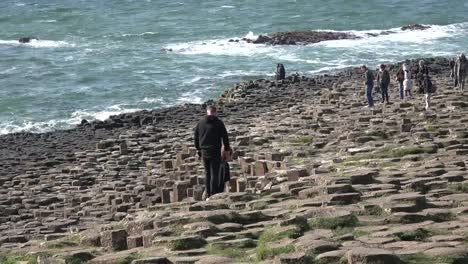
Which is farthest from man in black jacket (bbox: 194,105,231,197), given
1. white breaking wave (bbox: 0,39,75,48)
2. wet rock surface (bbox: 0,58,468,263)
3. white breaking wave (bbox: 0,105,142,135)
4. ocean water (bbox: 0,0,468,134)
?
white breaking wave (bbox: 0,39,75,48)

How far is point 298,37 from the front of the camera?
232 ft

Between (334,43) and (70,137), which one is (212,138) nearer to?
(70,137)

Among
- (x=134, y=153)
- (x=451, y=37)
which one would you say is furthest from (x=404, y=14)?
(x=134, y=153)

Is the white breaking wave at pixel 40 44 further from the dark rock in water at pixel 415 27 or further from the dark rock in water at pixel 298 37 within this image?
the dark rock in water at pixel 415 27

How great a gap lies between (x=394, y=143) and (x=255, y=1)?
3162 inches

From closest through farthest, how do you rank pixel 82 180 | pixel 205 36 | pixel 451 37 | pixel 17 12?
pixel 82 180 < pixel 451 37 < pixel 205 36 < pixel 17 12

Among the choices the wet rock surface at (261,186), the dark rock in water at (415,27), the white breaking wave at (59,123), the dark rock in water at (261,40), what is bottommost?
the white breaking wave at (59,123)

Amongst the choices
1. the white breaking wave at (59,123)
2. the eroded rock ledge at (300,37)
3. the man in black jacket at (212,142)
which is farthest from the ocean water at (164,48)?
the man in black jacket at (212,142)

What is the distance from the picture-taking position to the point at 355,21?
83.3 meters

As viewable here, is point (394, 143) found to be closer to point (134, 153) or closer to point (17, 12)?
point (134, 153)

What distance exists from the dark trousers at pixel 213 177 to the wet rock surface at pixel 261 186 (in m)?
0.77

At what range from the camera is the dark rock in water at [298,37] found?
70188 mm

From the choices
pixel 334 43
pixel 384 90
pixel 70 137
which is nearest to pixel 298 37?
pixel 334 43

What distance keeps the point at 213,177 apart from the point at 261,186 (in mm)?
1271
